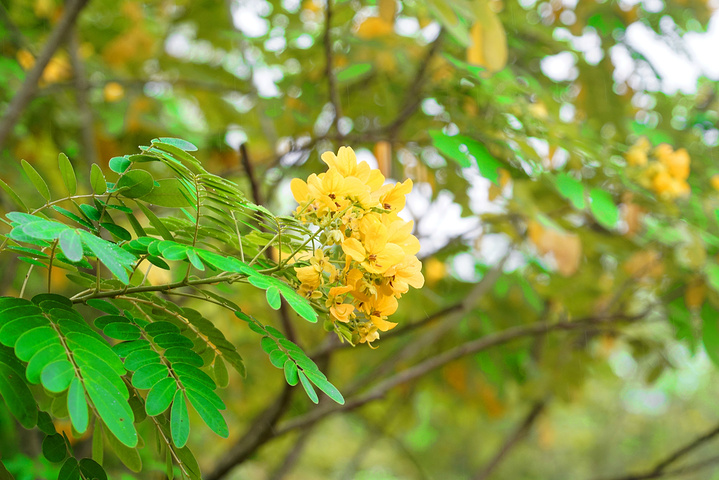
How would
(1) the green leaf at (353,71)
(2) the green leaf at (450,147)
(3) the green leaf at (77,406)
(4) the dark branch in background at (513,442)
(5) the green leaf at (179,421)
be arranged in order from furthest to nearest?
(4) the dark branch in background at (513,442)
(1) the green leaf at (353,71)
(2) the green leaf at (450,147)
(5) the green leaf at (179,421)
(3) the green leaf at (77,406)

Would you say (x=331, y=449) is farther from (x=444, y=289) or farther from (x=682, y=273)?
(x=682, y=273)

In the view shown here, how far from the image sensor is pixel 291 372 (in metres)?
0.78

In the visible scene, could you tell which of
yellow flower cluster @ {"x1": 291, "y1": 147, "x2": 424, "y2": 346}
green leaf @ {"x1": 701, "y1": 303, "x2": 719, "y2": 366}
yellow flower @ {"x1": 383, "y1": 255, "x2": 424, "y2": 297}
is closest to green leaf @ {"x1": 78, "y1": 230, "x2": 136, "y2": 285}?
yellow flower cluster @ {"x1": 291, "y1": 147, "x2": 424, "y2": 346}

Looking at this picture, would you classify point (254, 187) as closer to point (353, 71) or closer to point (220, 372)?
point (353, 71)

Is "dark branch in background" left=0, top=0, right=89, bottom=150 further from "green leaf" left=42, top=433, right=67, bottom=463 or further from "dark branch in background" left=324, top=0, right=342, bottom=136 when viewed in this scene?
"green leaf" left=42, top=433, right=67, bottom=463

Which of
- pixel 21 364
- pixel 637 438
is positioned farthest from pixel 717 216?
pixel 637 438

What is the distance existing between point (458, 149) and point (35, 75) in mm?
1341

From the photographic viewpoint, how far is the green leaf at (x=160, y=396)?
76cm

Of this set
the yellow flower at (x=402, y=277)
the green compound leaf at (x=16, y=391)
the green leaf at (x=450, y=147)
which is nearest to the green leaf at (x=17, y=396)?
the green compound leaf at (x=16, y=391)

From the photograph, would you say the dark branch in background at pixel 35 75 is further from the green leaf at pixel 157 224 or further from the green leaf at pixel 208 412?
the green leaf at pixel 208 412

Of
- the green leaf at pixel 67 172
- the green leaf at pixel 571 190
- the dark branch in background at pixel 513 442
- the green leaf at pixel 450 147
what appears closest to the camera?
the green leaf at pixel 67 172

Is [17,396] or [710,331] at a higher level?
[17,396]

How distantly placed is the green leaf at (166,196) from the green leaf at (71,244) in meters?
0.18

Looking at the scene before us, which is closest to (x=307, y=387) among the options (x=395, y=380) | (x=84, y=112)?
(x=395, y=380)
